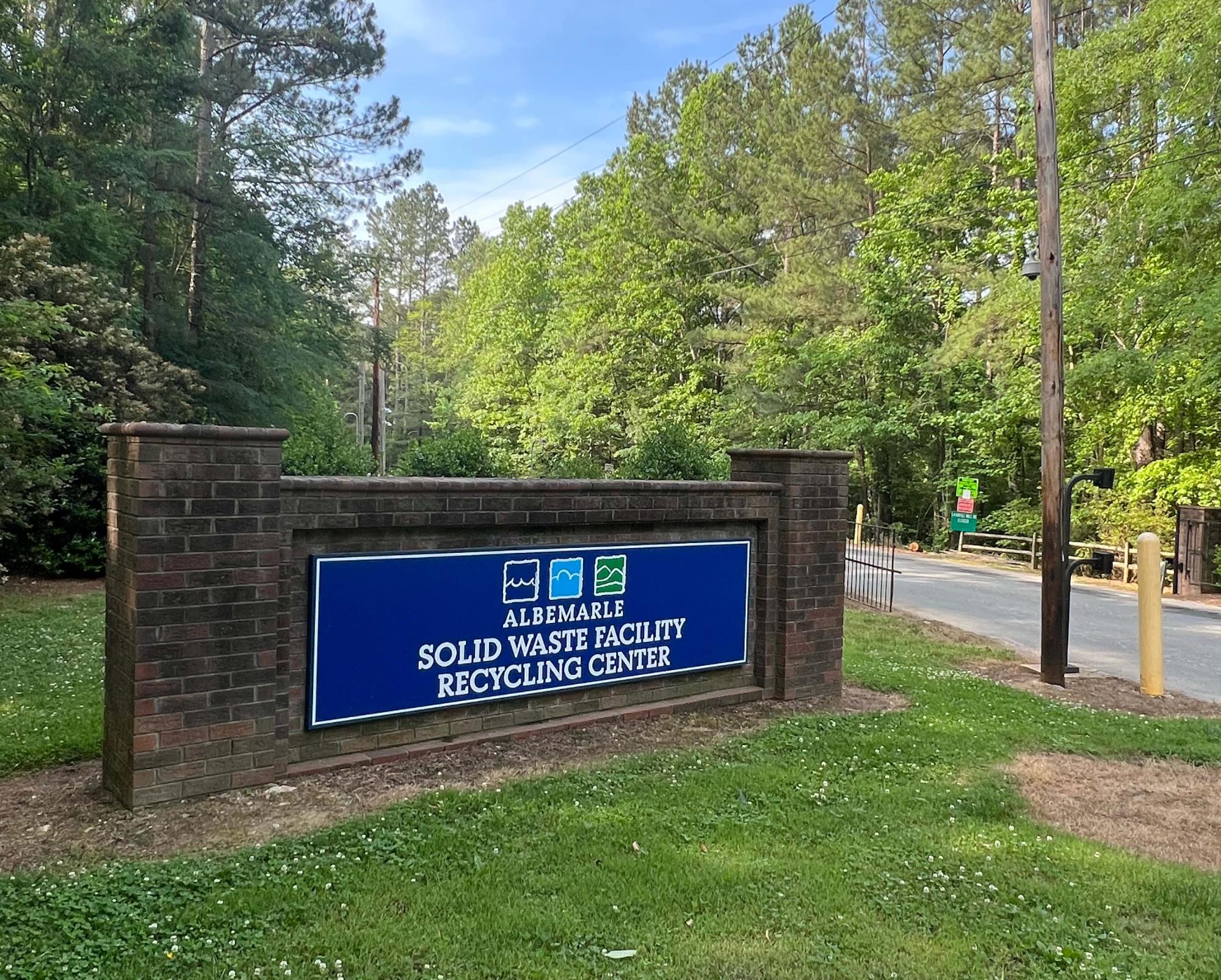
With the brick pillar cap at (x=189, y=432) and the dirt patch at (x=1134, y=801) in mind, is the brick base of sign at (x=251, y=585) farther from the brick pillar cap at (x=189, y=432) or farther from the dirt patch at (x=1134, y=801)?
the dirt patch at (x=1134, y=801)

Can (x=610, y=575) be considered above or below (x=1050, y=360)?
below

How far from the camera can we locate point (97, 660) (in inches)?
270

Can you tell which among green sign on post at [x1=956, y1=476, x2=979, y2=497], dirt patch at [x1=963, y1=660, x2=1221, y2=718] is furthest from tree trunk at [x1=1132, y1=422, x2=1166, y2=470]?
dirt patch at [x1=963, y1=660, x2=1221, y2=718]

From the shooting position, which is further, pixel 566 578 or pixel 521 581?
pixel 566 578

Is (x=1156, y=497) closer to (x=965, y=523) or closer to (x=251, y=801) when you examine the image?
(x=965, y=523)

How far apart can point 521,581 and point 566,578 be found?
316 mm

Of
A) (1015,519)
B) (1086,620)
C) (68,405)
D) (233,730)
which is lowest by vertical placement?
(1086,620)

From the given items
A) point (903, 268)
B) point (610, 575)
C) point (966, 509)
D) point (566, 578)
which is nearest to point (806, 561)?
point (610, 575)

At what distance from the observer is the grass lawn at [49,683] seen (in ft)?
14.8

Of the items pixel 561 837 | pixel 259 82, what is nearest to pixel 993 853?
pixel 561 837

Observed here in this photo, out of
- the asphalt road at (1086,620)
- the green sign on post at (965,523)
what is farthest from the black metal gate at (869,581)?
the green sign on post at (965,523)

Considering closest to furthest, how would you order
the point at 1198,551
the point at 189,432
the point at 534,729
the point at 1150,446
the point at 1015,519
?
the point at 189,432 < the point at 534,729 < the point at 1198,551 < the point at 1150,446 < the point at 1015,519

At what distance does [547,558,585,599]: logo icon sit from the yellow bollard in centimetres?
546

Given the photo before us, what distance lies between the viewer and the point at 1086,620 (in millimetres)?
12586
